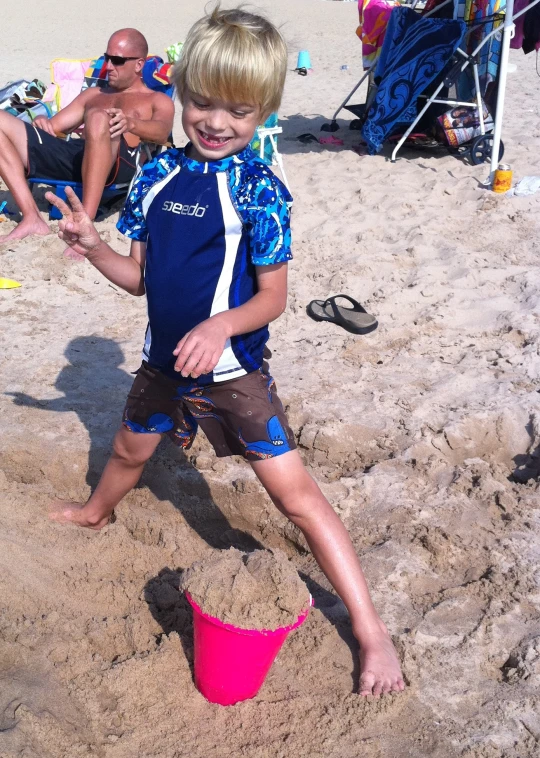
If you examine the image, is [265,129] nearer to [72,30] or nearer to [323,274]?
[323,274]

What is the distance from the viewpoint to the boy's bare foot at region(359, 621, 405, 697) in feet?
6.88

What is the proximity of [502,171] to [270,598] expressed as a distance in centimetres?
517

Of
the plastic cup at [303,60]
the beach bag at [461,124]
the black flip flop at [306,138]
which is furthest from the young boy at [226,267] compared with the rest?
the plastic cup at [303,60]

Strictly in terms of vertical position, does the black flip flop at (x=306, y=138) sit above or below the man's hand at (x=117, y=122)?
below

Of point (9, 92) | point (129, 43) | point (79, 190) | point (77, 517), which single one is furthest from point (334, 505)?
point (9, 92)

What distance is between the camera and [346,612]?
7.93 ft

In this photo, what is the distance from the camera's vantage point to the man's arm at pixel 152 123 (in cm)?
543

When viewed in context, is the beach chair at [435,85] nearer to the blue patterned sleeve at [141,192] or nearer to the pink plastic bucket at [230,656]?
the blue patterned sleeve at [141,192]

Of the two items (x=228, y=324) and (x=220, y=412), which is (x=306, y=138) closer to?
(x=220, y=412)

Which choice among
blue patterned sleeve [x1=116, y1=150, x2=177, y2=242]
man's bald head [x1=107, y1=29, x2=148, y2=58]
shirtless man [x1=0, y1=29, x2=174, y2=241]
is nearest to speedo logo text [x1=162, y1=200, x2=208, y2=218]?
blue patterned sleeve [x1=116, y1=150, x2=177, y2=242]

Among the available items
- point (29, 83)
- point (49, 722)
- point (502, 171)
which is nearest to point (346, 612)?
point (49, 722)

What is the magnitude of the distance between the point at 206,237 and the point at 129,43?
4349mm

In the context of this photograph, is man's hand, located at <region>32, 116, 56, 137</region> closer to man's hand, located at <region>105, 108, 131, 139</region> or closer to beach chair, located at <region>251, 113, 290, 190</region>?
man's hand, located at <region>105, 108, 131, 139</region>

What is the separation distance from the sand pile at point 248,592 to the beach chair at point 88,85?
4444 mm
